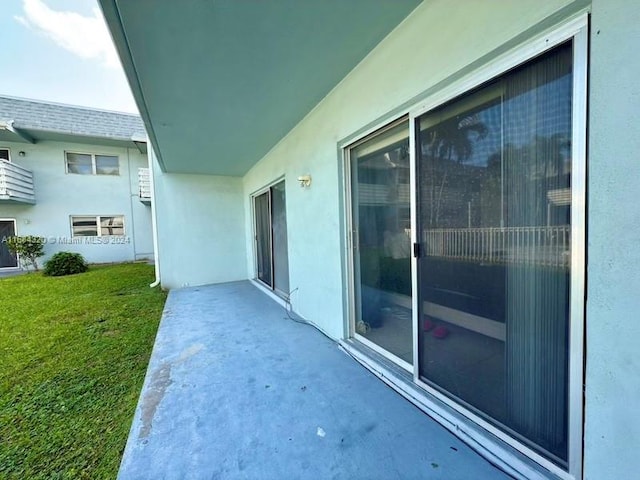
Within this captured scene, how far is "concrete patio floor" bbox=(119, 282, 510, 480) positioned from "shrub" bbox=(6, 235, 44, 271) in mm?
9334

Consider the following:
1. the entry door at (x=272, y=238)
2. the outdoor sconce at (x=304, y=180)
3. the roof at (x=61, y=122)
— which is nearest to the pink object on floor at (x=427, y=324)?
the outdoor sconce at (x=304, y=180)

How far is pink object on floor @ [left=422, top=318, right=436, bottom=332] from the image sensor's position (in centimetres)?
195

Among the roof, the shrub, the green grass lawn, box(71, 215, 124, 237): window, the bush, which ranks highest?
the roof

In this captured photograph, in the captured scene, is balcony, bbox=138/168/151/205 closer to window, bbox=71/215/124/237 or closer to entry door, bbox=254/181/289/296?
window, bbox=71/215/124/237

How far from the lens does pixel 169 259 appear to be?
6.24 meters

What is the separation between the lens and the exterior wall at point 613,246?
99 cm

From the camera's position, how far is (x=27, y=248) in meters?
8.74

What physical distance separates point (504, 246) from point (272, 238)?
172 inches

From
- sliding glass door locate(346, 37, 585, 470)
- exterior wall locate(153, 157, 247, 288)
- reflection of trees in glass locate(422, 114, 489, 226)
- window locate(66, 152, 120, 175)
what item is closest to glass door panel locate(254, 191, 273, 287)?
exterior wall locate(153, 157, 247, 288)

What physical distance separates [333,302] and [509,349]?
185 cm

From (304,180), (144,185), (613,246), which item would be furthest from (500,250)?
(144,185)

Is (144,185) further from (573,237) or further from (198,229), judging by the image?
(573,237)

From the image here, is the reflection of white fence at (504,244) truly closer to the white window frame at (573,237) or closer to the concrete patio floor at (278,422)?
the white window frame at (573,237)

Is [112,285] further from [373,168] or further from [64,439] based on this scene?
[373,168]
